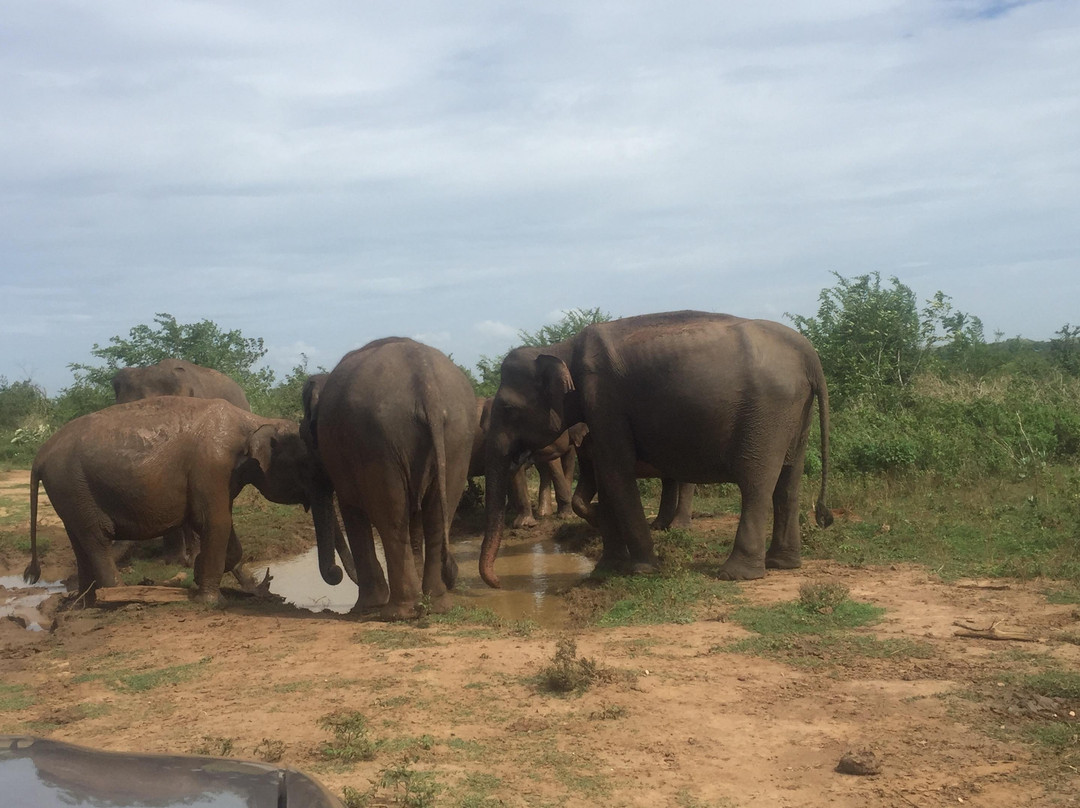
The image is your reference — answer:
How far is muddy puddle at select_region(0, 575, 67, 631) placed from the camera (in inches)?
381

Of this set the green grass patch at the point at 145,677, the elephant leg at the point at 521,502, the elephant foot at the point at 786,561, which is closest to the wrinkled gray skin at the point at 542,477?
the elephant leg at the point at 521,502

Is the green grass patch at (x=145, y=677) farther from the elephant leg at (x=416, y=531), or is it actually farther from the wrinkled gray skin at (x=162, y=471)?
the wrinkled gray skin at (x=162, y=471)

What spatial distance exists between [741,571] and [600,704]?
3.78 m

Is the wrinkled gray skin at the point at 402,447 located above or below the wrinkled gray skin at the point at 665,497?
above

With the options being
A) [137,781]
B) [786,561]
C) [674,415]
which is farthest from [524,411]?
[137,781]

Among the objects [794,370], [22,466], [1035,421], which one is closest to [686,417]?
[794,370]

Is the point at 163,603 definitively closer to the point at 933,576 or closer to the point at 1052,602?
the point at 933,576

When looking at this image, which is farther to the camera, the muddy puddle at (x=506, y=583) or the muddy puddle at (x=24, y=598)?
the muddy puddle at (x=24, y=598)

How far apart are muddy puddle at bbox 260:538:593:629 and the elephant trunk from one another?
0.32 meters

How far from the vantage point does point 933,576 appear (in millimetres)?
8867

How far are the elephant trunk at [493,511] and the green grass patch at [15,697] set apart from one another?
395cm

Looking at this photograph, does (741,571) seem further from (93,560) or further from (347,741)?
(93,560)

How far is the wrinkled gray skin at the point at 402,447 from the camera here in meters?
8.34

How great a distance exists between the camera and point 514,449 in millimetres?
10359
